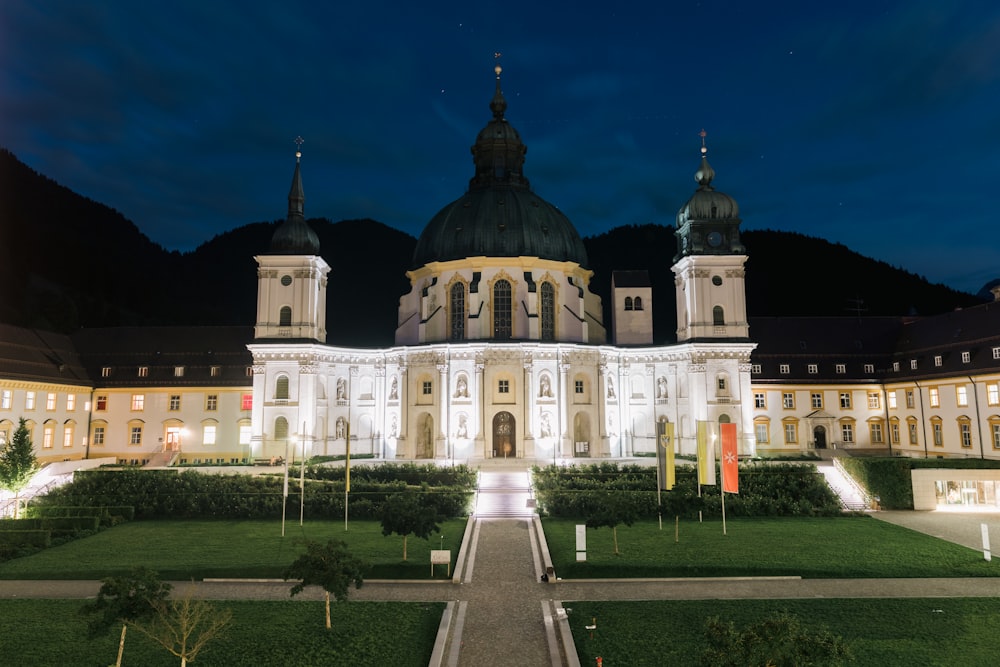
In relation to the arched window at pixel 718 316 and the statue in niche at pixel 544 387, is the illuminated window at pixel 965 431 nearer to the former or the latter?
the arched window at pixel 718 316

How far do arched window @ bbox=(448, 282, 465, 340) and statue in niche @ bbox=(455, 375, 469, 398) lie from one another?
5.04 metres

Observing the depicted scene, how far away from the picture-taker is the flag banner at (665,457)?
32.5 meters

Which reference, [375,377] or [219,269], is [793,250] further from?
[219,269]

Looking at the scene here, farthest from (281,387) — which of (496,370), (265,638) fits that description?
(265,638)

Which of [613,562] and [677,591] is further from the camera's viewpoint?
[613,562]

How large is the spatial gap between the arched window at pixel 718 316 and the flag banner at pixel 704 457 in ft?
93.0

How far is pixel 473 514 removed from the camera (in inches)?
1460

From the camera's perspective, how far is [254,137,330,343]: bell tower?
2377 inches

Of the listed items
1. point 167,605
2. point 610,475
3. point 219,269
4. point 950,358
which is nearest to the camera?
point 167,605

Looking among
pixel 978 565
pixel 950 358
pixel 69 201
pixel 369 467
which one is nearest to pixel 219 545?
pixel 369 467

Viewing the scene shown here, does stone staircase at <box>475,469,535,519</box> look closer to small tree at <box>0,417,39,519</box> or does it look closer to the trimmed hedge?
the trimmed hedge

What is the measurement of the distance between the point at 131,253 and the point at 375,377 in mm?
88631

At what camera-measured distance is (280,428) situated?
58312 mm

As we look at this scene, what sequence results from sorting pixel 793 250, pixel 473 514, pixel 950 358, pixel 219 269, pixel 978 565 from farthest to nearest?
pixel 219 269 → pixel 793 250 → pixel 950 358 → pixel 473 514 → pixel 978 565
